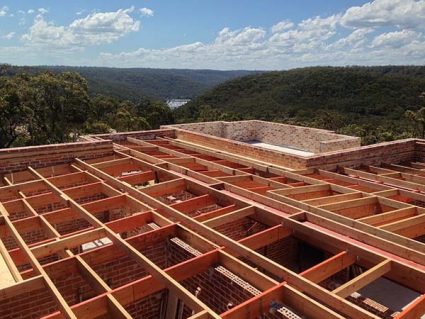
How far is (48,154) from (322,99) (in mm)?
60364

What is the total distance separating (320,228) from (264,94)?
234 feet

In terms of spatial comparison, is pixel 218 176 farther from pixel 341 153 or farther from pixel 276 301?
pixel 276 301

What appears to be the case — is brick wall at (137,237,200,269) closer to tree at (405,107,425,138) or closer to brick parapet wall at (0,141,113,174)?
brick parapet wall at (0,141,113,174)

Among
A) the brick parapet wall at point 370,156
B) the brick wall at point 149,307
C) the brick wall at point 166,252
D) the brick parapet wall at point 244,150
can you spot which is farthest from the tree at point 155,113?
the brick wall at point 149,307

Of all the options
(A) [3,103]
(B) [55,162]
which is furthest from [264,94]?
(B) [55,162]

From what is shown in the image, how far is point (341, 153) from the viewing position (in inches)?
463

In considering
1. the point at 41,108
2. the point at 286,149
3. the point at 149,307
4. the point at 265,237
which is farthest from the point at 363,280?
the point at 41,108

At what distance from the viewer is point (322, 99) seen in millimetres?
66875

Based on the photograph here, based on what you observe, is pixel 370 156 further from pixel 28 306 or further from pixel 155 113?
pixel 155 113

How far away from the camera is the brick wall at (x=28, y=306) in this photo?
5.41 metres

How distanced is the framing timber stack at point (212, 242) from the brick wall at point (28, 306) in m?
0.02

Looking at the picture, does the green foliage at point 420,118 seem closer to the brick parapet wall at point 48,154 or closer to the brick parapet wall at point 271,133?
the brick parapet wall at point 271,133

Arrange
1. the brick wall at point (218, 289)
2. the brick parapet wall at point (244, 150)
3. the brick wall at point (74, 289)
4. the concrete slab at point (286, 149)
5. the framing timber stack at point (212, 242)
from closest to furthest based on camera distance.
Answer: the framing timber stack at point (212, 242) < the brick wall at point (218, 289) < the brick wall at point (74, 289) < the brick parapet wall at point (244, 150) < the concrete slab at point (286, 149)

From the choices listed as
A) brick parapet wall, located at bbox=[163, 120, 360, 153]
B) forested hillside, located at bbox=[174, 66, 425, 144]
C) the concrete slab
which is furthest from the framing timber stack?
forested hillside, located at bbox=[174, 66, 425, 144]
